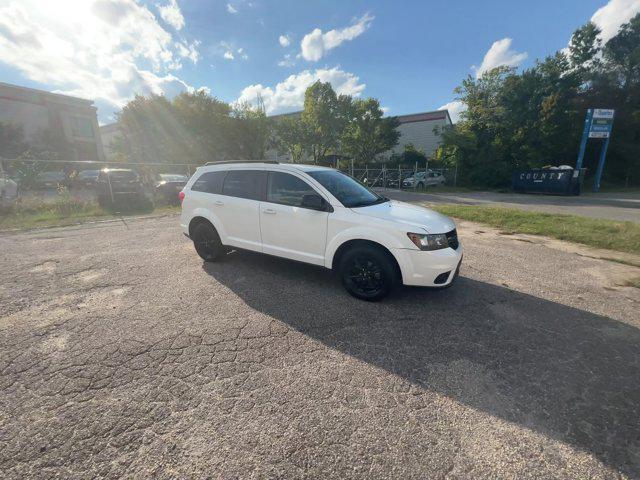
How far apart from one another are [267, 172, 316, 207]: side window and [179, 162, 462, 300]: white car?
0.02 m

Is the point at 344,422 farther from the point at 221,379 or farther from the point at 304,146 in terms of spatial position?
the point at 304,146

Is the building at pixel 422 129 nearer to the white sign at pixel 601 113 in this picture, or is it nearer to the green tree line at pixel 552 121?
the green tree line at pixel 552 121

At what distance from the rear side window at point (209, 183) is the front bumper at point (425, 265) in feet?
10.5

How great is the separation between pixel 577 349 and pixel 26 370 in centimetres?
518

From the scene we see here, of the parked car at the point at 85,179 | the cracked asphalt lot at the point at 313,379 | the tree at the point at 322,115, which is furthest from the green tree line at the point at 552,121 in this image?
the parked car at the point at 85,179

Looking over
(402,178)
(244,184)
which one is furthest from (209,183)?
(402,178)

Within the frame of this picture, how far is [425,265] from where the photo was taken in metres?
3.29

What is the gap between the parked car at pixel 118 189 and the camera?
11.8 meters

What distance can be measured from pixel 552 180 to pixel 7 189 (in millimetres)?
27972

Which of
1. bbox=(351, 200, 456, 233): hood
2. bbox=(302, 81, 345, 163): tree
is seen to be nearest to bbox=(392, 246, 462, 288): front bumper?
bbox=(351, 200, 456, 233): hood

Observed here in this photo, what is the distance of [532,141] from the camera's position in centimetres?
2377

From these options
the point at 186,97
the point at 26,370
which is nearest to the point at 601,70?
the point at 186,97

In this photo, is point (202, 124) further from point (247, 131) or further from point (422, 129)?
point (422, 129)

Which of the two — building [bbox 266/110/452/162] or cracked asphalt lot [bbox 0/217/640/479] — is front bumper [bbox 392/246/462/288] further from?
building [bbox 266/110/452/162]
